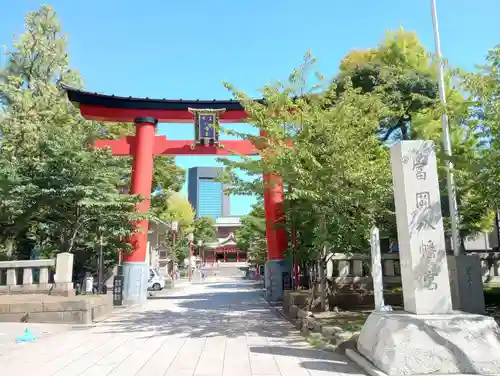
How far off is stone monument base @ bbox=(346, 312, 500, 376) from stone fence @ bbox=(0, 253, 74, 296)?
35.8 feet

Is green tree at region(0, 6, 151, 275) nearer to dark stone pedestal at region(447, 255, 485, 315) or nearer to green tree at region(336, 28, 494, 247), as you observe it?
green tree at region(336, 28, 494, 247)

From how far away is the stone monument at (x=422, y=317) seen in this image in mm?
6066

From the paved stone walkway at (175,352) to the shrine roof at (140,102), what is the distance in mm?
10355

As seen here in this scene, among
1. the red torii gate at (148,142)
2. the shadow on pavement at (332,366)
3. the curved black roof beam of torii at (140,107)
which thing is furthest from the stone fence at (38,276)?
the shadow on pavement at (332,366)

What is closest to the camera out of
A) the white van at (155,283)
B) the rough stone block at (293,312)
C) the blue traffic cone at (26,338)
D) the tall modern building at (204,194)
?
the blue traffic cone at (26,338)

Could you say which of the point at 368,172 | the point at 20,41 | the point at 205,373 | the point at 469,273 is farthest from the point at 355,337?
the point at 20,41

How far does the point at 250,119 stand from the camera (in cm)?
1229

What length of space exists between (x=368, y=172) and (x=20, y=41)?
23416 mm

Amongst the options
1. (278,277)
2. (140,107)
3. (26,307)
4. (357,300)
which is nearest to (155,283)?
(278,277)

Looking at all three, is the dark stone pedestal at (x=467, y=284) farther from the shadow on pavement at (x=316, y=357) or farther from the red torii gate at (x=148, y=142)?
the red torii gate at (x=148, y=142)

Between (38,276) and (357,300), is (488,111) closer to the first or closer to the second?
(357,300)

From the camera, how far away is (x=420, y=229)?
271 inches

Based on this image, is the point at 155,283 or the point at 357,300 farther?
the point at 155,283

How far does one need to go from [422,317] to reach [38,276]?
1289cm
